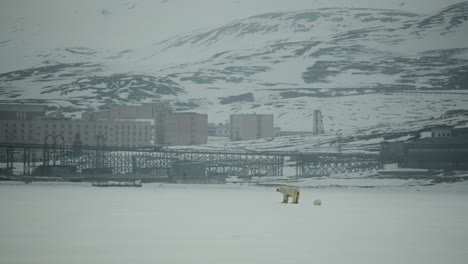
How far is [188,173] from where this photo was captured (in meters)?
180

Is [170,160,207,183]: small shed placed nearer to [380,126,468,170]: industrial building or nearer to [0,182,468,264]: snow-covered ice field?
[380,126,468,170]: industrial building

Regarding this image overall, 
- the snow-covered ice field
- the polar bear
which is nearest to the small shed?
the polar bear

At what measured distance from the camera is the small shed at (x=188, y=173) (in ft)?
583

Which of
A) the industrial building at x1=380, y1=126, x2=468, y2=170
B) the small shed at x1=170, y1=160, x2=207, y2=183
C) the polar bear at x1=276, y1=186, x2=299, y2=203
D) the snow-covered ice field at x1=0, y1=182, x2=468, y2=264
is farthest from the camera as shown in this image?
the small shed at x1=170, y1=160, x2=207, y2=183

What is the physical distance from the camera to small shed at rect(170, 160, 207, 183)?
178 m

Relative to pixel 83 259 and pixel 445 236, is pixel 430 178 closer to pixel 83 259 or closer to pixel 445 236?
pixel 445 236

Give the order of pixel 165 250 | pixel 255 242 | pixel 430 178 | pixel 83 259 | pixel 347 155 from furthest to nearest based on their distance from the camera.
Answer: pixel 347 155 < pixel 430 178 < pixel 255 242 < pixel 165 250 < pixel 83 259

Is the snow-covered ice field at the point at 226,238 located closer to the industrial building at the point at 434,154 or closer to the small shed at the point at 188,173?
the industrial building at the point at 434,154

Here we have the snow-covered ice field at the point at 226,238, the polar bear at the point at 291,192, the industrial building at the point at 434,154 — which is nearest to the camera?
the snow-covered ice field at the point at 226,238

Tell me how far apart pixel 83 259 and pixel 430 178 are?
131761 mm

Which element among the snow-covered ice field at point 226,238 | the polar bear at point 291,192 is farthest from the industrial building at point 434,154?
the snow-covered ice field at point 226,238

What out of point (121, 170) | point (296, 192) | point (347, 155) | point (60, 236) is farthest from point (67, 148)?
point (60, 236)

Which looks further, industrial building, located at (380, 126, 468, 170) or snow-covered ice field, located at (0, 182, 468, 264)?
industrial building, located at (380, 126, 468, 170)

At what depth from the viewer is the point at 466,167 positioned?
562 ft
